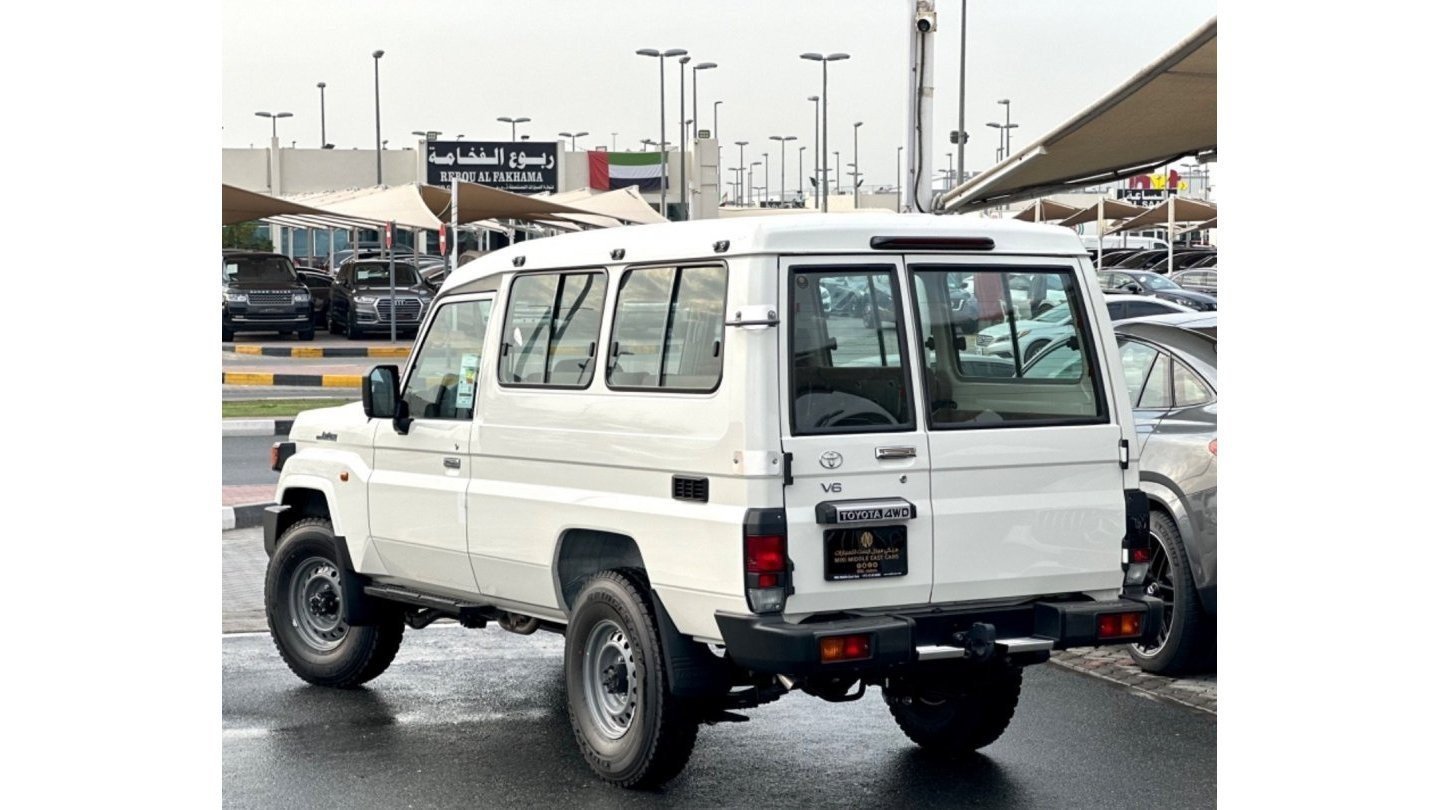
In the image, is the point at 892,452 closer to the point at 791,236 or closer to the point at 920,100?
the point at 791,236

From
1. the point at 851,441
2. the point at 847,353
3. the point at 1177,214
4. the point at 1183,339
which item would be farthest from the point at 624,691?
the point at 1177,214

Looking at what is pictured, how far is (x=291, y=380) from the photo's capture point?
27.1m

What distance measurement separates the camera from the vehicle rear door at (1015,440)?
627cm

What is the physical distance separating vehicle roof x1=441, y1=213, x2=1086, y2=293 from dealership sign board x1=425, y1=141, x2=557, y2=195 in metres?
80.2

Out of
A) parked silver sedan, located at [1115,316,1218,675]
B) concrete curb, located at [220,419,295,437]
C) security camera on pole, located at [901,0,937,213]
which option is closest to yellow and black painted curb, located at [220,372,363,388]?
concrete curb, located at [220,419,295,437]

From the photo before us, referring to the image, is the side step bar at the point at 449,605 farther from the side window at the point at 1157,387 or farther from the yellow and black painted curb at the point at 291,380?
the yellow and black painted curb at the point at 291,380

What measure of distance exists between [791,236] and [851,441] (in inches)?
27.7

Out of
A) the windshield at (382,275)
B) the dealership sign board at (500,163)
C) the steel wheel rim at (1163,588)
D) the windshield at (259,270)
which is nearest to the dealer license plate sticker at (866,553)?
the steel wheel rim at (1163,588)

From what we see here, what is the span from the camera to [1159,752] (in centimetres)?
713

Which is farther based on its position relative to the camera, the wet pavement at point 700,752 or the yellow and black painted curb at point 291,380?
the yellow and black painted curb at point 291,380

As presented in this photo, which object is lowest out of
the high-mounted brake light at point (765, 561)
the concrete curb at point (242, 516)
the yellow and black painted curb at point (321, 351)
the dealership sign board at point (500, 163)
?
the concrete curb at point (242, 516)

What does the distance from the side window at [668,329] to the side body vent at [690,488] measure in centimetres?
31

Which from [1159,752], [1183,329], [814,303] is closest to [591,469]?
[814,303]
